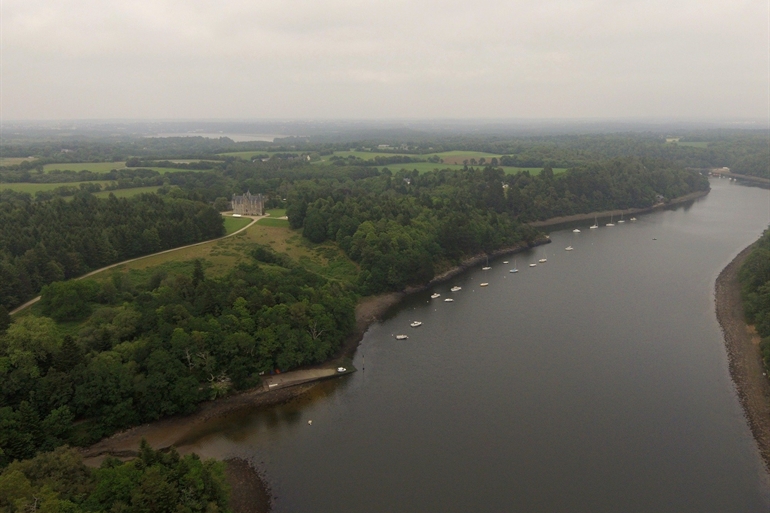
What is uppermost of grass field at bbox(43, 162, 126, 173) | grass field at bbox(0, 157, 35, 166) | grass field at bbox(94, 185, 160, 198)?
grass field at bbox(0, 157, 35, 166)

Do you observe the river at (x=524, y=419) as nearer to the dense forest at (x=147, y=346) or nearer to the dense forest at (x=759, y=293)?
the dense forest at (x=759, y=293)

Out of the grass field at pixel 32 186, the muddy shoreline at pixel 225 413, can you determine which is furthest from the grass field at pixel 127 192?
the muddy shoreline at pixel 225 413

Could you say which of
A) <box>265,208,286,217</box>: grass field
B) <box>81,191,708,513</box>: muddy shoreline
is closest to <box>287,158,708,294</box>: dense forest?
<box>265,208,286,217</box>: grass field

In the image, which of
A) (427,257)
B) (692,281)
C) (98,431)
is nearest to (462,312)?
(427,257)

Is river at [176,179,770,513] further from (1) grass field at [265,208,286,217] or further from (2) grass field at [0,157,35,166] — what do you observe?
(2) grass field at [0,157,35,166]

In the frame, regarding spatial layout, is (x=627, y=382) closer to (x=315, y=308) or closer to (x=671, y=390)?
(x=671, y=390)

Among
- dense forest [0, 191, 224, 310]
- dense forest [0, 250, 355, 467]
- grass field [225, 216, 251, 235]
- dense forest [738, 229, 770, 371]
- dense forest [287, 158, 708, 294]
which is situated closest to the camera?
dense forest [0, 250, 355, 467]

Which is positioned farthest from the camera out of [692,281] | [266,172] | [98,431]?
[266,172]

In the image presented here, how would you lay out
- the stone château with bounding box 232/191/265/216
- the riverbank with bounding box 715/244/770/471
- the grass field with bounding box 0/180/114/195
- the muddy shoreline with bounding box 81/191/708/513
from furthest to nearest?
the grass field with bounding box 0/180/114/195 < the stone château with bounding box 232/191/265/216 < the riverbank with bounding box 715/244/770/471 < the muddy shoreline with bounding box 81/191/708/513
